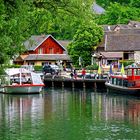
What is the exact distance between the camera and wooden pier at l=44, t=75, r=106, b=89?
69.8 metres

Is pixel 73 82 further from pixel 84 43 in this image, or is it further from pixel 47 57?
pixel 47 57

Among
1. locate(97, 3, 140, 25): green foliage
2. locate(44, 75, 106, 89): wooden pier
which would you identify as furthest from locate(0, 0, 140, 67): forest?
locate(97, 3, 140, 25): green foliage

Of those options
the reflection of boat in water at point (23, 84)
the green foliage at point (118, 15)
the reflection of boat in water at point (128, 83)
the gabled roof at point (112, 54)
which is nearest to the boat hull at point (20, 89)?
the reflection of boat in water at point (23, 84)

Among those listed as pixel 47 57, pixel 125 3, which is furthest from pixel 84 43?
pixel 125 3

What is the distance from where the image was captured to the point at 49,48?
106 metres

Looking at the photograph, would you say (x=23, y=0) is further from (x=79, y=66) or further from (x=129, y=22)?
(x=129, y=22)

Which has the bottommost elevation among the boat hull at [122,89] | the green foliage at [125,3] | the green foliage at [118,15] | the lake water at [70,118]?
the lake water at [70,118]

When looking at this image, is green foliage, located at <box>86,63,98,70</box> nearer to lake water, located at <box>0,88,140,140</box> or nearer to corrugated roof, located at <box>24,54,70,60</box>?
corrugated roof, located at <box>24,54,70,60</box>

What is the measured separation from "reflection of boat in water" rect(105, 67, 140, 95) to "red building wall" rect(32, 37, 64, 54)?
4332 cm

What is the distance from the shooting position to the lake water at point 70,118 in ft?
100

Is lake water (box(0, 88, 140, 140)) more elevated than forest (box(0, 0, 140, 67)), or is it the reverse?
forest (box(0, 0, 140, 67))

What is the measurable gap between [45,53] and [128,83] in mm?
49264

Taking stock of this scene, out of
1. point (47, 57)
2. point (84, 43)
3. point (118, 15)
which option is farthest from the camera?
point (118, 15)

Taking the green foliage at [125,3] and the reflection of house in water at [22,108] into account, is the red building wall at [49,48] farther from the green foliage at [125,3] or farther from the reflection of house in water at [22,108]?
the reflection of house in water at [22,108]
